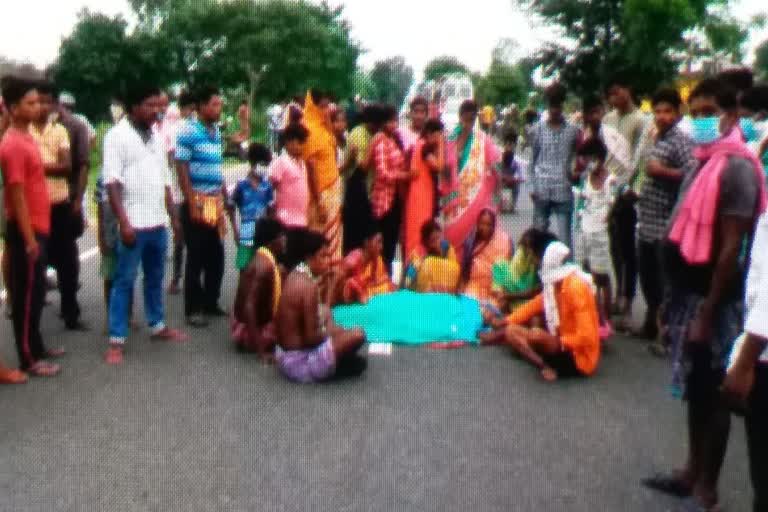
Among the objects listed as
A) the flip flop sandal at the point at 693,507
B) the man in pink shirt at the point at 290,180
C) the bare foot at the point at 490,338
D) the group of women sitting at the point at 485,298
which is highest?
the man in pink shirt at the point at 290,180

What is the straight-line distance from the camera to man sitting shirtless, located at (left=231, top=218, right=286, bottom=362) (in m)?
7.38

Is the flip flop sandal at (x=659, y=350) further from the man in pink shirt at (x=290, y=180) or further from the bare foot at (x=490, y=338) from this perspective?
the man in pink shirt at (x=290, y=180)

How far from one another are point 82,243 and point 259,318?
6.29m

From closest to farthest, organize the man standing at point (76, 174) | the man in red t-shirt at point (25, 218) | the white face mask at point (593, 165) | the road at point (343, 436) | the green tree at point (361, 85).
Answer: the road at point (343, 436) < the man in red t-shirt at point (25, 218) < the man standing at point (76, 174) < the white face mask at point (593, 165) < the green tree at point (361, 85)

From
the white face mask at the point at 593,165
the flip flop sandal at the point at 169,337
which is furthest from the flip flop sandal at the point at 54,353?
the white face mask at the point at 593,165

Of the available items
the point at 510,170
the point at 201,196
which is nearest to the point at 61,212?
the point at 201,196

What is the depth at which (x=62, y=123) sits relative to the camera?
27.1 feet

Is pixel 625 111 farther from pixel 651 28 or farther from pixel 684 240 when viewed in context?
pixel 651 28

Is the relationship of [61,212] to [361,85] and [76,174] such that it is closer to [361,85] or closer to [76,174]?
[76,174]

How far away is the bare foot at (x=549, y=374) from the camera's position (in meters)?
6.98

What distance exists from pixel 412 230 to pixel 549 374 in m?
3.18

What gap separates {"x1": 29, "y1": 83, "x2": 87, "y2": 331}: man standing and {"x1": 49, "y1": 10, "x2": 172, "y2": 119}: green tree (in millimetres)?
47524

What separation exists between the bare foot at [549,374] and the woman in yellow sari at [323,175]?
9.10 ft

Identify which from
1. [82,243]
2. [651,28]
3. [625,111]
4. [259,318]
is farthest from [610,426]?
[651,28]
